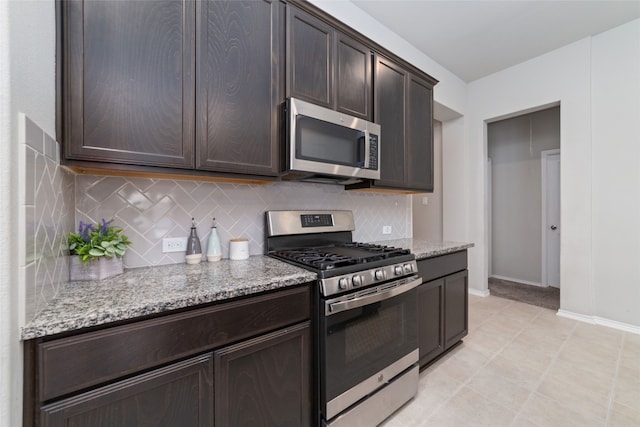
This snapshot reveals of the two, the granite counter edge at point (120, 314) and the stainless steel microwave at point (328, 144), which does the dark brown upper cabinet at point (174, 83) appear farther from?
the granite counter edge at point (120, 314)

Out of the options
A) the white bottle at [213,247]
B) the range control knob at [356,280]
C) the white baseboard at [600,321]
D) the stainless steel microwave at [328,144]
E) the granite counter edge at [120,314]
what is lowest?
the white baseboard at [600,321]

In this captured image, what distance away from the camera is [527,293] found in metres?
3.79

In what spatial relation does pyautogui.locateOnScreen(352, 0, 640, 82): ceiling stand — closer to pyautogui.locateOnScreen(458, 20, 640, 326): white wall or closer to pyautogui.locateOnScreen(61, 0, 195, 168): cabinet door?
pyautogui.locateOnScreen(458, 20, 640, 326): white wall

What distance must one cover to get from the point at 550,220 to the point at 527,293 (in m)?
1.21

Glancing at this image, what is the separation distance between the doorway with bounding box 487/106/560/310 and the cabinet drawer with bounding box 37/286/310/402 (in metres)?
4.56

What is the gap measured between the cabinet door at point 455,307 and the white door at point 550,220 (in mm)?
2835

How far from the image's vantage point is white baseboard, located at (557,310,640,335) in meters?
2.57

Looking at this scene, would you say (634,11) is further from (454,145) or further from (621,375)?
(621,375)

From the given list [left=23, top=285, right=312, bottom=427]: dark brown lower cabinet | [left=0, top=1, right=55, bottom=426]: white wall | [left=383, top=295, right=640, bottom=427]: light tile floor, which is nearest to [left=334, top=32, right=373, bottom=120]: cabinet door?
[left=23, top=285, right=312, bottom=427]: dark brown lower cabinet

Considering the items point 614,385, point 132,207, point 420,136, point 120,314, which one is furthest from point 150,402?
point 614,385

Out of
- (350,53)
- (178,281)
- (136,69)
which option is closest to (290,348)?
(178,281)

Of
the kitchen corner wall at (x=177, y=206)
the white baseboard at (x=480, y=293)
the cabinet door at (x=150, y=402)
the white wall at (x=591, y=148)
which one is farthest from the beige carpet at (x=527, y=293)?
the cabinet door at (x=150, y=402)

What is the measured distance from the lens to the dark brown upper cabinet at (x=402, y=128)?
207 centimetres

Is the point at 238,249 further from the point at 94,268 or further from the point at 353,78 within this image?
the point at 353,78
